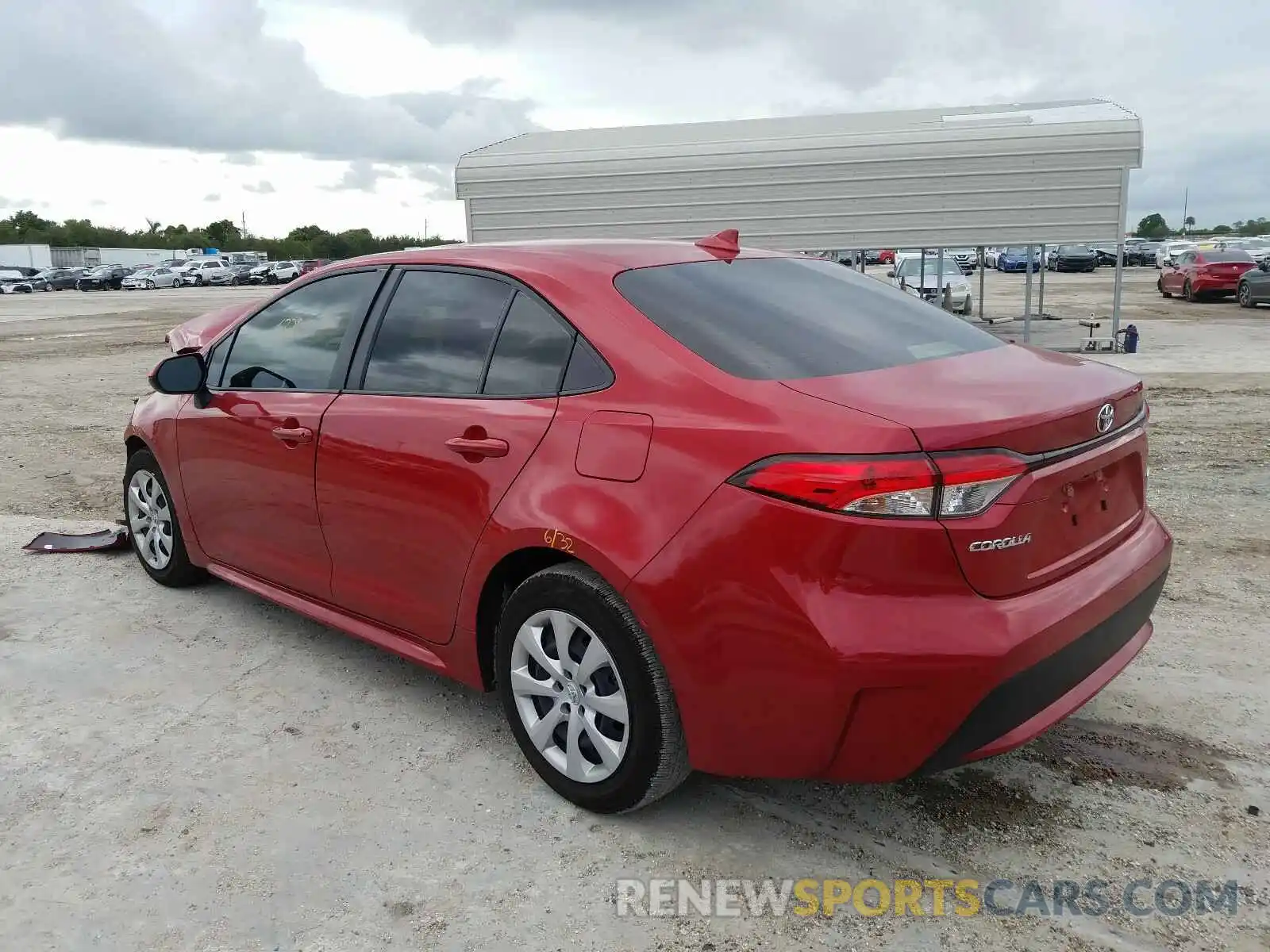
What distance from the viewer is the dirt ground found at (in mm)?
2596

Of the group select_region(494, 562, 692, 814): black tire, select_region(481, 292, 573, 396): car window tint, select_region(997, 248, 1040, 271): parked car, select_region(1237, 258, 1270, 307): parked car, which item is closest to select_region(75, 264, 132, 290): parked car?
select_region(997, 248, 1040, 271): parked car

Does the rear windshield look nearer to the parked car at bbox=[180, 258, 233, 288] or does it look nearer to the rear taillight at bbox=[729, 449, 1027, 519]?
the rear taillight at bbox=[729, 449, 1027, 519]

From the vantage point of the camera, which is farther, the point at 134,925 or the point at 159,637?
the point at 159,637

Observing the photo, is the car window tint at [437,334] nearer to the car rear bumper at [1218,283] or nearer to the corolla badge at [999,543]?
the corolla badge at [999,543]

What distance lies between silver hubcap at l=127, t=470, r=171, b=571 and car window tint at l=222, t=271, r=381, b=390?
957mm

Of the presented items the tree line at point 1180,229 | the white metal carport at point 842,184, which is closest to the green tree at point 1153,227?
the tree line at point 1180,229

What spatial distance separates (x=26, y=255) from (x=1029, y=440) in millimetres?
89564

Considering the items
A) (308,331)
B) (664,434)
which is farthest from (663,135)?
(664,434)

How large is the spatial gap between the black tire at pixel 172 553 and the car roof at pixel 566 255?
6.03 feet

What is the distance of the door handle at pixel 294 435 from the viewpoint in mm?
3824

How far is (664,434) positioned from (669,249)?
1.08 m

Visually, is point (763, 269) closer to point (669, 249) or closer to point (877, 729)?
point (669, 249)

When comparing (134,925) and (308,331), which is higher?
(308,331)

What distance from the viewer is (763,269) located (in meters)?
3.52
